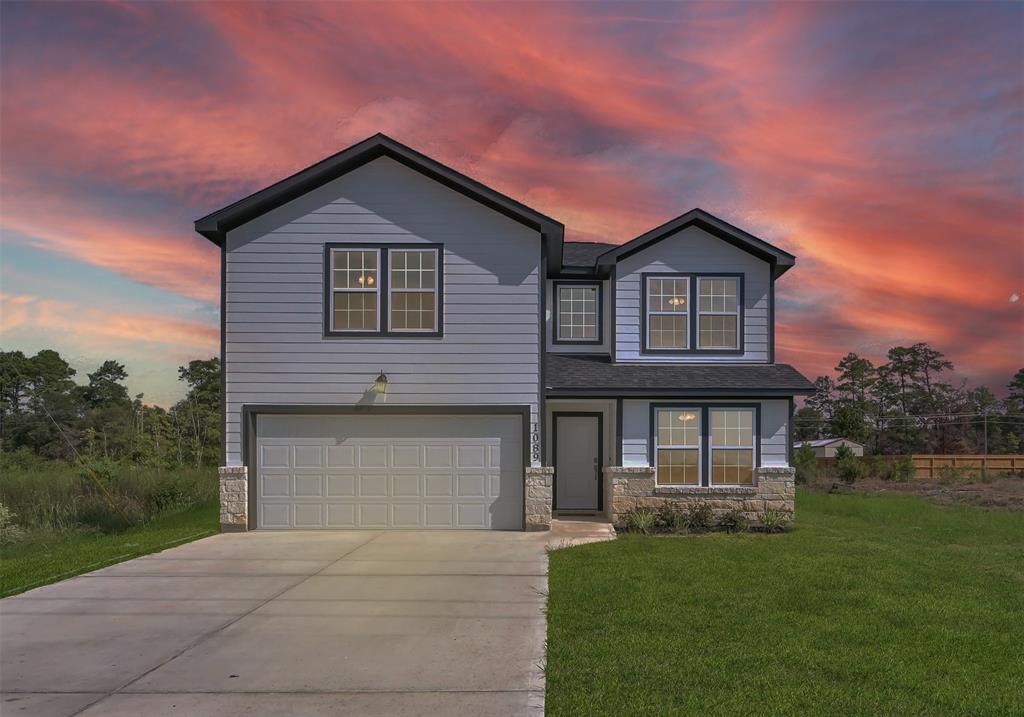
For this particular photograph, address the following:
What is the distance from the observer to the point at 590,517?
54.8 feet

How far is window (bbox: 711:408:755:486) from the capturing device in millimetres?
16109

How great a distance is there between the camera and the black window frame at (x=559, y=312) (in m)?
17.9

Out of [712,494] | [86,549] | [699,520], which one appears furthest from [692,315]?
[86,549]

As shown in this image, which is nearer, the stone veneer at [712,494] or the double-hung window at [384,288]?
Result: the double-hung window at [384,288]

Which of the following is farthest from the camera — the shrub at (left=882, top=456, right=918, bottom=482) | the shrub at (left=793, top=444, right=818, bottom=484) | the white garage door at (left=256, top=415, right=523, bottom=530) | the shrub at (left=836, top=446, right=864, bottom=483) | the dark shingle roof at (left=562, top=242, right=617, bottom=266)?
the shrub at (left=882, top=456, right=918, bottom=482)

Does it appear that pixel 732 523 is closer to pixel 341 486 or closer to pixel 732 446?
pixel 732 446

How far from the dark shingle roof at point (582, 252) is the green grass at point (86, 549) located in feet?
31.9

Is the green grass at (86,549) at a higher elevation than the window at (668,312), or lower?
lower

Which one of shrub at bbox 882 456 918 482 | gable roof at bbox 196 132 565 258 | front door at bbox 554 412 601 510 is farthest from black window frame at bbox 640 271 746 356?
shrub at bbox 882 456 918 482

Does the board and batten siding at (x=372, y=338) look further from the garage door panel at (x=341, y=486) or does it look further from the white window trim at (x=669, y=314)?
the white window trim at (x=669, y=314)

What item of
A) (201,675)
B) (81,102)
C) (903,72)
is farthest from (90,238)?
(903,72)

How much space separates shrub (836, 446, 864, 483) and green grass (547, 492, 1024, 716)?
1449 cm

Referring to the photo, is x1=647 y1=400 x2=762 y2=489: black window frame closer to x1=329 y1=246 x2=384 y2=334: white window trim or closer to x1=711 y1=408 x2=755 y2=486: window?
x1=711 y1=408 x2=755 y2=486: window

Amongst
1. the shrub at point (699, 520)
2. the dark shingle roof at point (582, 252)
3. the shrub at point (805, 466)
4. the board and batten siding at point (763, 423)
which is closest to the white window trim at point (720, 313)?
the board and batten siding at point (763, 423)
